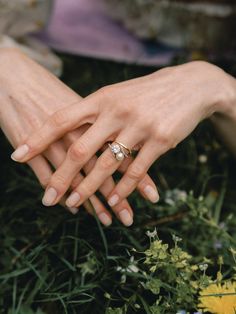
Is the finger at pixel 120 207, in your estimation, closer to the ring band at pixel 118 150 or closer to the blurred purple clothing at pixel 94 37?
the ring band at pixel 118 150

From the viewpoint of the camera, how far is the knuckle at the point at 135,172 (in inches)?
48.9

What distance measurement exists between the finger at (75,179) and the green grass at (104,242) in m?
0.04

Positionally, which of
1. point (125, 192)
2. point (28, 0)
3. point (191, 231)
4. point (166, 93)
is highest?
point (28, 0)

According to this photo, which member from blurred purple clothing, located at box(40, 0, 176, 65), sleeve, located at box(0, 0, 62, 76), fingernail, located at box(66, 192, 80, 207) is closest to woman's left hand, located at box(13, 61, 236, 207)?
fingernail, located at box(66, 192, 80, 207)

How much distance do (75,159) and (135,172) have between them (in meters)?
0.14

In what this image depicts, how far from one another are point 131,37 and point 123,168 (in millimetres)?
1050

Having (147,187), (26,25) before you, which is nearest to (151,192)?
(147,187)

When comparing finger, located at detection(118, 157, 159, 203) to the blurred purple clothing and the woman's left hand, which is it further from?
the blurred purple clothing

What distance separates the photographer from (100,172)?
124 centimetres

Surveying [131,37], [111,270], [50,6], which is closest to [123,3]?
[131,37]

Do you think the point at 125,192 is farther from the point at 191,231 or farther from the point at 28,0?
the point at 28,0

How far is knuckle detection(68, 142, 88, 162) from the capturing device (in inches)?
47.9

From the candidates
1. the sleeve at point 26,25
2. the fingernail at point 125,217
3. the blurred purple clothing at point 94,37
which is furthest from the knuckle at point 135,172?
the blurred purple clothing at point 94,37

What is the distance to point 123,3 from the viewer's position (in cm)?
215
